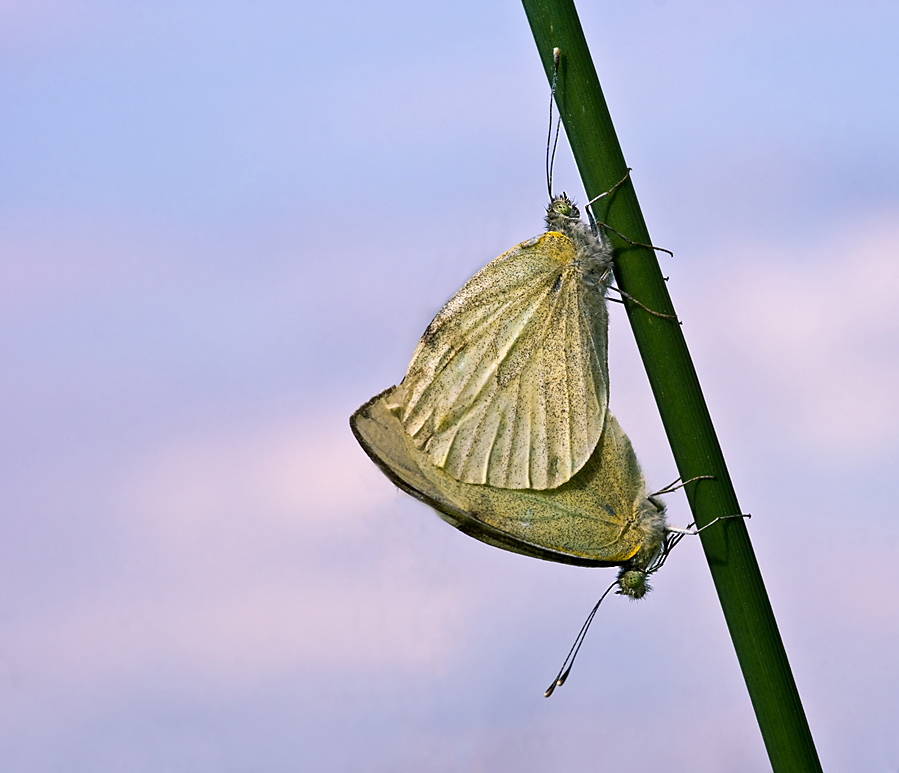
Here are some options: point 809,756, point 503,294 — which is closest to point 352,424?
point 503,294

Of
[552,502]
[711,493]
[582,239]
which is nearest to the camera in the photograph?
[711,493]

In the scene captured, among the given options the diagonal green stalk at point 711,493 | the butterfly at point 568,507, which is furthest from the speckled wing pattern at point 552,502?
the diagonal green stalk at point 711,493

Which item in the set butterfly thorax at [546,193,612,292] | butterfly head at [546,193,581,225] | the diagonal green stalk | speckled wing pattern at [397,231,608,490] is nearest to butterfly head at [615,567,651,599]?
speckled wing pattern at [397,231,608,490]

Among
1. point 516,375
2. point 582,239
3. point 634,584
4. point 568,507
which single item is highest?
point 582,239

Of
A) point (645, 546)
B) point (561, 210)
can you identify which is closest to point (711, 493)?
point (645, 546)

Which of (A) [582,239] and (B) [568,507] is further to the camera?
(B) [568,507]

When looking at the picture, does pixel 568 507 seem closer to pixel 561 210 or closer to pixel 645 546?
pixel 645 546

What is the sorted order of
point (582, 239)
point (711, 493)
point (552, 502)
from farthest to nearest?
point (552, 502), point (582, 239), point (711, 493)

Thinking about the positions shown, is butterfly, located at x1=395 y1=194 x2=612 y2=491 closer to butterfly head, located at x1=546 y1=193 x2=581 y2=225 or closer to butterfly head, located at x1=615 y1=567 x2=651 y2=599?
butterfly head, located at x1=546 y1=193 x2=581 y2=225

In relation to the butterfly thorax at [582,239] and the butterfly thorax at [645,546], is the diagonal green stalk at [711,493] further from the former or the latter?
the butterfly thorax at [645,546]
